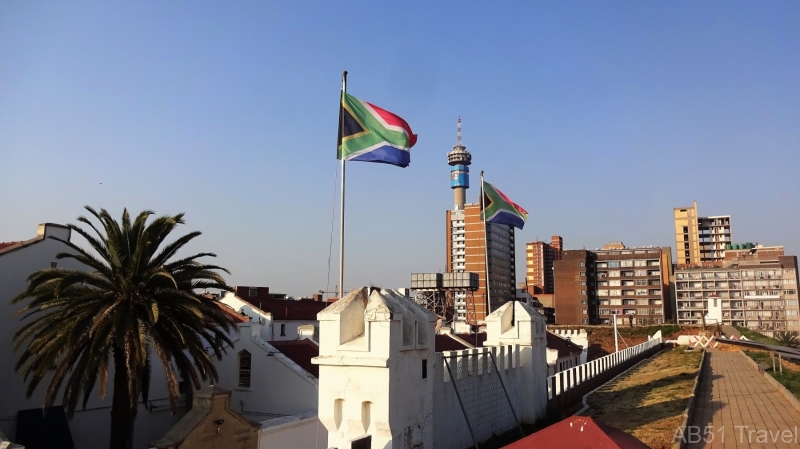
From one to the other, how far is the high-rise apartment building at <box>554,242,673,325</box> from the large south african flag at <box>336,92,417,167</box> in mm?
94840

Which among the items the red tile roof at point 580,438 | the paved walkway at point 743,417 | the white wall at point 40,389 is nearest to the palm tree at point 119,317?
the white wall at point 40,389

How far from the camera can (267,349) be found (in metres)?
21.5

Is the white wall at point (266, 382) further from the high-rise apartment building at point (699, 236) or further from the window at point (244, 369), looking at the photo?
the high-rise apartment building at point (699, 236)

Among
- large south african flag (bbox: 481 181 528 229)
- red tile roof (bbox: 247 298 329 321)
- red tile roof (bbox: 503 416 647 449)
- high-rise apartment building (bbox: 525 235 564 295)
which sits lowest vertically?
red tile roof (bbox: 503 416 647 449)

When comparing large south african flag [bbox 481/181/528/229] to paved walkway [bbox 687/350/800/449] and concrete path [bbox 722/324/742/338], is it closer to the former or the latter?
paved walkway [bbox 687/350/800/449]

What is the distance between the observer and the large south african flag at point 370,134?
1494 centimetres

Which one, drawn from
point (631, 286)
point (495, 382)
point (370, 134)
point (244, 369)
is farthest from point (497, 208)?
point (631, 286)

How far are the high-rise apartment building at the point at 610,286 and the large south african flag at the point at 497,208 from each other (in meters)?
85.9

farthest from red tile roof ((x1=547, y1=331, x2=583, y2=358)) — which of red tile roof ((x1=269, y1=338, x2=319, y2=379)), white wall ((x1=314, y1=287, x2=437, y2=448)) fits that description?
white wall ((x1=314, y1=287, x2=437, y2=448))

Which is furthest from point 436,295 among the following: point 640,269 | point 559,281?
point 640,269

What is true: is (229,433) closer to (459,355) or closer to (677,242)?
(459,355)

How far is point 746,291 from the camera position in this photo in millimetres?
98625

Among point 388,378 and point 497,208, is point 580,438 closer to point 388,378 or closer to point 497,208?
point 388,378

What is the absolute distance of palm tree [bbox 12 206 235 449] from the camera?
52.1ft
